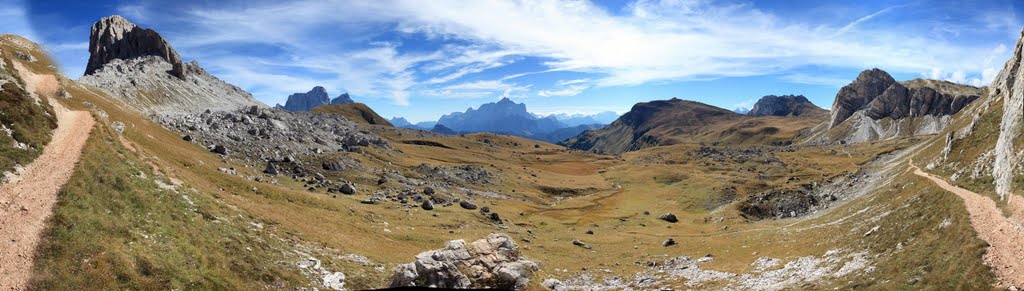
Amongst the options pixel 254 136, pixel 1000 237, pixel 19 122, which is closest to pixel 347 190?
pixel 254 136

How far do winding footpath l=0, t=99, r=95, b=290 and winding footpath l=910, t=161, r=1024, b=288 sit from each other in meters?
55.3

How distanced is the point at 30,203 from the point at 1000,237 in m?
65.9

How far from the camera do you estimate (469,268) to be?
4091cm

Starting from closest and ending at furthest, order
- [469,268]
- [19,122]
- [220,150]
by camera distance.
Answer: [19,122], [469,268], [220,150]

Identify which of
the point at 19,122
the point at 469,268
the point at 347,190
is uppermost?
the point at 19,122

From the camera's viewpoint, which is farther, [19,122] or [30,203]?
[19,122]

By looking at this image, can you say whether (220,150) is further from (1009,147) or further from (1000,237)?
(1009,147)

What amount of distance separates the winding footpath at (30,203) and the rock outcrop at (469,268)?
72.2 feet

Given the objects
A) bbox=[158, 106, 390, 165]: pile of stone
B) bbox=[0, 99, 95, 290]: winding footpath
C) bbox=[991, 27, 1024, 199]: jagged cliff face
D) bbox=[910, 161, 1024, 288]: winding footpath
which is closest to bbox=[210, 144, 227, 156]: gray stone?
bbox=[158, 106, 390, 165]: pile of stone

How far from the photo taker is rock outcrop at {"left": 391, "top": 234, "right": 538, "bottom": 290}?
125 ft

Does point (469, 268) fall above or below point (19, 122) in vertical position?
below

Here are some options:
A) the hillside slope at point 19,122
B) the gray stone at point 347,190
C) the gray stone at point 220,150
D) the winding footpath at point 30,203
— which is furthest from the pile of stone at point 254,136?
the winding footpath at point 30,203

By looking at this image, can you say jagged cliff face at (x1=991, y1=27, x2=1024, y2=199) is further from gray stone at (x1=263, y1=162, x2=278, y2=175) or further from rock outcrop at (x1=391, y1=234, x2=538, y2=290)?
gray stone at (x1=263, y1=162, x2=278, y2=175)

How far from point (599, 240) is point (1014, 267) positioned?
204ft
